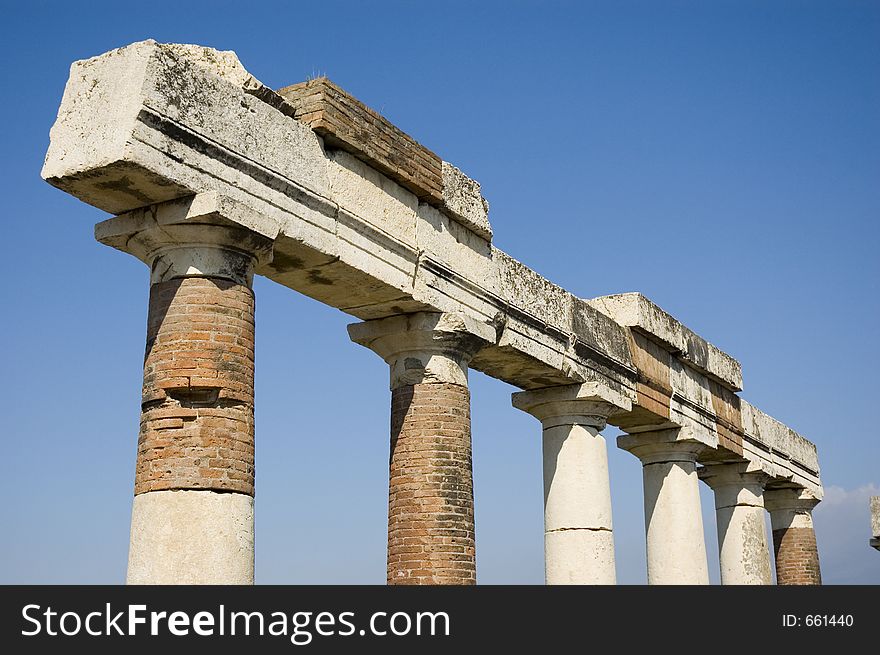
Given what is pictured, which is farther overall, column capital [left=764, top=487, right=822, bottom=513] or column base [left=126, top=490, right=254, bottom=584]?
column capital [left=764, top=487, right=822, bottom=513]

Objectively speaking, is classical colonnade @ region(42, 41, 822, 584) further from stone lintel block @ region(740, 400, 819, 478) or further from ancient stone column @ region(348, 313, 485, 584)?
stone lintel block @ region(740, 400, 819, 478)

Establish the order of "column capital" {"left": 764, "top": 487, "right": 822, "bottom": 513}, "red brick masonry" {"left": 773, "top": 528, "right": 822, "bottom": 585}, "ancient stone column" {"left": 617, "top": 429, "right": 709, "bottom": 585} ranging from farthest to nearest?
"column capital" {"left": 764, "top": 487, "right": 822, "bottom": 513}
"red brick masonry" {"left": 773, "top": 528, "right": 822, "bottom": 585}
"ancient stone column" {"left": 617, "top": 429, "right": 709, "bottom": 585}

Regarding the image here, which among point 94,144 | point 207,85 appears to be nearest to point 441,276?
point 207,85

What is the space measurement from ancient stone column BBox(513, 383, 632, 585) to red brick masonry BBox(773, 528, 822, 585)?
1067cm

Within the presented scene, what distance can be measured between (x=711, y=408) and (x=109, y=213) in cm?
1246

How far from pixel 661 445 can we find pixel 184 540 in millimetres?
10910

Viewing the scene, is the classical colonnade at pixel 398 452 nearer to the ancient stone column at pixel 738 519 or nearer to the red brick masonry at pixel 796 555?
the ancient stone column at pixel 738 519

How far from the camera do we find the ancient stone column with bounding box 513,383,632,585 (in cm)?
1420

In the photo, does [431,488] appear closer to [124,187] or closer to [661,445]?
[124,187]

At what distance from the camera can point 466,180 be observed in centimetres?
1230

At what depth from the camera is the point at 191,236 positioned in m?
8.73

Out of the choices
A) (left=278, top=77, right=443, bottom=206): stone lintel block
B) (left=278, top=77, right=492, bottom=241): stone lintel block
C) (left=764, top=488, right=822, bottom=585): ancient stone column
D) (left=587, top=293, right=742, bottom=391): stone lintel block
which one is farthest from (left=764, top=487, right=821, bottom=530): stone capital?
(left=278, top=77, right=443, bottom=206): stone lintel block

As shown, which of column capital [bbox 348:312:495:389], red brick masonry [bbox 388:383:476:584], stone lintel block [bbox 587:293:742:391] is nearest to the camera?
red brick masonry [bbox 388:383:476:584]

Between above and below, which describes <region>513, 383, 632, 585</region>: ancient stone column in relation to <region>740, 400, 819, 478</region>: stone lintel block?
below
